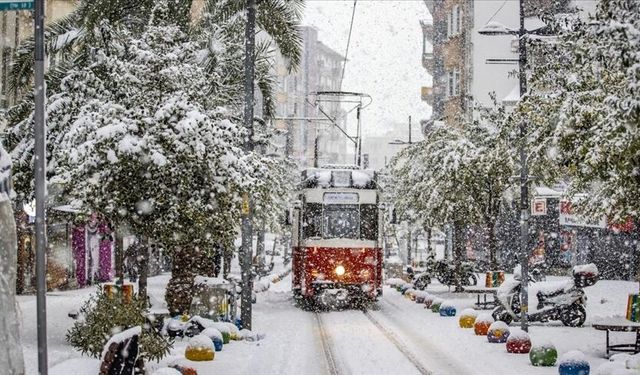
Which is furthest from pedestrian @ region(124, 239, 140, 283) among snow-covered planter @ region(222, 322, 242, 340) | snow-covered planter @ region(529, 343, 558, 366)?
snow-covered planter @ region(529, 343, 558, 366)

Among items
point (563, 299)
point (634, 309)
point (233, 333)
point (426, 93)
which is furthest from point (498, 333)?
point (426, 93)

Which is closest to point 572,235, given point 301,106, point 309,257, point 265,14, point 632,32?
point 309,257

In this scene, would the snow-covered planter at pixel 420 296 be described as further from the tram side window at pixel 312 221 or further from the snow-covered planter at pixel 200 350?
the snow-covered planter at pixel 200 350

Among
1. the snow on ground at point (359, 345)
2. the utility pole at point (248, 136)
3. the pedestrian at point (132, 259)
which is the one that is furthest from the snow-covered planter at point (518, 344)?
the pedestrian at point (132, 259)

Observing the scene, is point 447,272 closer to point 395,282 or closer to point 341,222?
point 395,282

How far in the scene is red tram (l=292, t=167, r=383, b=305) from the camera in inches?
941

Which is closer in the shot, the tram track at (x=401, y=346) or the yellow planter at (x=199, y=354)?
the tram track at (x=401, y=346)

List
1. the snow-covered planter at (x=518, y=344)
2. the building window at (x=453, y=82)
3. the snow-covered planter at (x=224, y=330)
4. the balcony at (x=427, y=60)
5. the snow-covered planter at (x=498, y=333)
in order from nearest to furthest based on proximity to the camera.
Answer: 1. the snow-covered planter at (x=518, y=344)
2. the snow-covered planter at (x=224, y=330)
3. the snow-covered planter at (x=498, y=333)
4. the building window at (x=453, y=82)
5. the balcony at (x=427, y=60)

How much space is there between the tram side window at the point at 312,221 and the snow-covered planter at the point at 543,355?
11053mm

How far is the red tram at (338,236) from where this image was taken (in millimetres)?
23906

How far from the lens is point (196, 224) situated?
50.4 feet

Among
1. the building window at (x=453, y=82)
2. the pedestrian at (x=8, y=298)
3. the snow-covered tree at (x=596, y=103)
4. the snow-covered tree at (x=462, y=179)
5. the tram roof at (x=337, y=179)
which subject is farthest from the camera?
the building window at (x=453, y=82)

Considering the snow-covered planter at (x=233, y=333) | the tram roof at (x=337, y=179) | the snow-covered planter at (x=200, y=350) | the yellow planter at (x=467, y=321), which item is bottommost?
the yellow planter at (x=467, y=321)

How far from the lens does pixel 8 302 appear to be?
7477 millimetres
